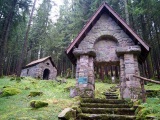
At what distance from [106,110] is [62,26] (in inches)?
1108

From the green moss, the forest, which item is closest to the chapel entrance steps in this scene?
the green moss

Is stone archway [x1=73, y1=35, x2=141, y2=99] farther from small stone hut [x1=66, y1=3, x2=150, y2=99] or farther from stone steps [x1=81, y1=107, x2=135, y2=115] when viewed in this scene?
stone steps [x1=81, y1=107, x2=135, y2=115]

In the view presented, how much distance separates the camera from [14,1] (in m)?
20.3

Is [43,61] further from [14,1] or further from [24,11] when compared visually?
[14,1]

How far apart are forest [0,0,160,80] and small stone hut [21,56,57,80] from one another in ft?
11.9

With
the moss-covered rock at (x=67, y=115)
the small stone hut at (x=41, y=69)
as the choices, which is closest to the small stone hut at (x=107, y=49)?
the moss-covered rock at (x=67, y=115)

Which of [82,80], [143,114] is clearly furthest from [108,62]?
[143,114]

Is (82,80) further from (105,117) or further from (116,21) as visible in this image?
(116,21)

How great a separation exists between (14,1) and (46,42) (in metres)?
12.6

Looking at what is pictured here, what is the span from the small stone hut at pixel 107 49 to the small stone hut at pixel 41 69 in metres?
15.1

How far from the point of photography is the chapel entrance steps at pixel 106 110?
6.19m

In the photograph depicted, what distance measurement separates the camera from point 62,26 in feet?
108

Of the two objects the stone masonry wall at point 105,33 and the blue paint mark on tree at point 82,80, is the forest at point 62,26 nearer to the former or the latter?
the stone masonry wall at point 105,33

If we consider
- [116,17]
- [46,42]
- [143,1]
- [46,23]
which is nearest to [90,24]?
[116,17]
